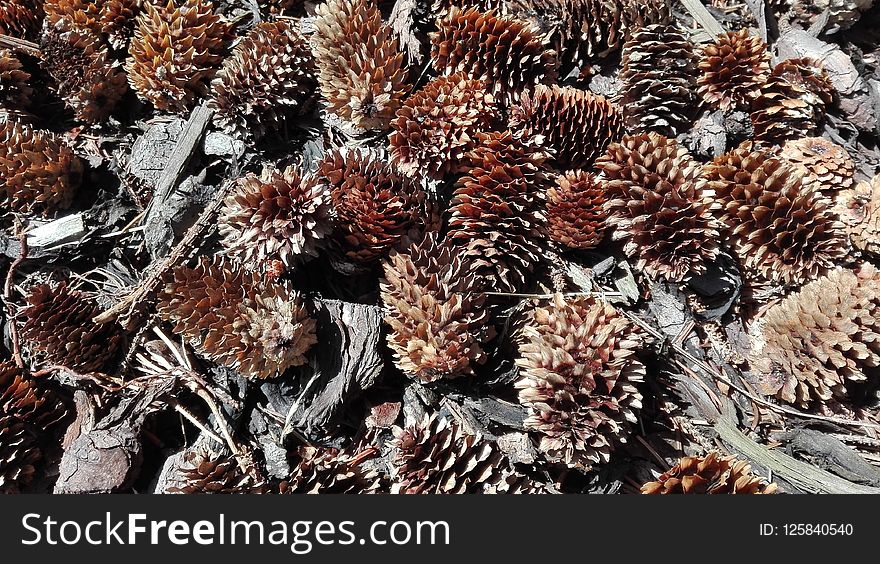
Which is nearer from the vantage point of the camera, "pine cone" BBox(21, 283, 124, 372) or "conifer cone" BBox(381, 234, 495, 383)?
"conifer cone" BBox(381, 234, 495, 383)

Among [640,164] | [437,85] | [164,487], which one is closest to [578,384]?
[640,164]

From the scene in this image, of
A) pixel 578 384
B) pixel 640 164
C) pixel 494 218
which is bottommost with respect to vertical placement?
pixel 578 384

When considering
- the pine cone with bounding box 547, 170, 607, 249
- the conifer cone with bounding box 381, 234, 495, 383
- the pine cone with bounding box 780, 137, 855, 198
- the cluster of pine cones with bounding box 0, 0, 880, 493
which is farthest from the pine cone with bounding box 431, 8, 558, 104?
the pine cone with bounding box 780, 137, 855, 198

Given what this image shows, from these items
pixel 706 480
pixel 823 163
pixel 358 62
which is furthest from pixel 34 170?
pixel 823 163

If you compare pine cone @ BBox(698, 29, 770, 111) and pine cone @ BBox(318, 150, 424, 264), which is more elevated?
pine cone @ BBox(698, 29, 770, 111)

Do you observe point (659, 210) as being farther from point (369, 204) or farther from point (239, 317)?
point (239, 317)

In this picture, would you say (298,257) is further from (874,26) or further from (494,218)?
(874,26)

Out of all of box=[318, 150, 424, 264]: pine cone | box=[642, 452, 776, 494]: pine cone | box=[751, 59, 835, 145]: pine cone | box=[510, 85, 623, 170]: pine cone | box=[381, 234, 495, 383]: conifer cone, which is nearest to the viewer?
box=[642, 452, 776, 494]: pine cone

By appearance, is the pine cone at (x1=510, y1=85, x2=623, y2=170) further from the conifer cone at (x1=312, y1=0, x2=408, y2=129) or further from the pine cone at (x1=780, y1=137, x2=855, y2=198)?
the pine cone at (x1=780, y1=137, x2=855, y2=198)
